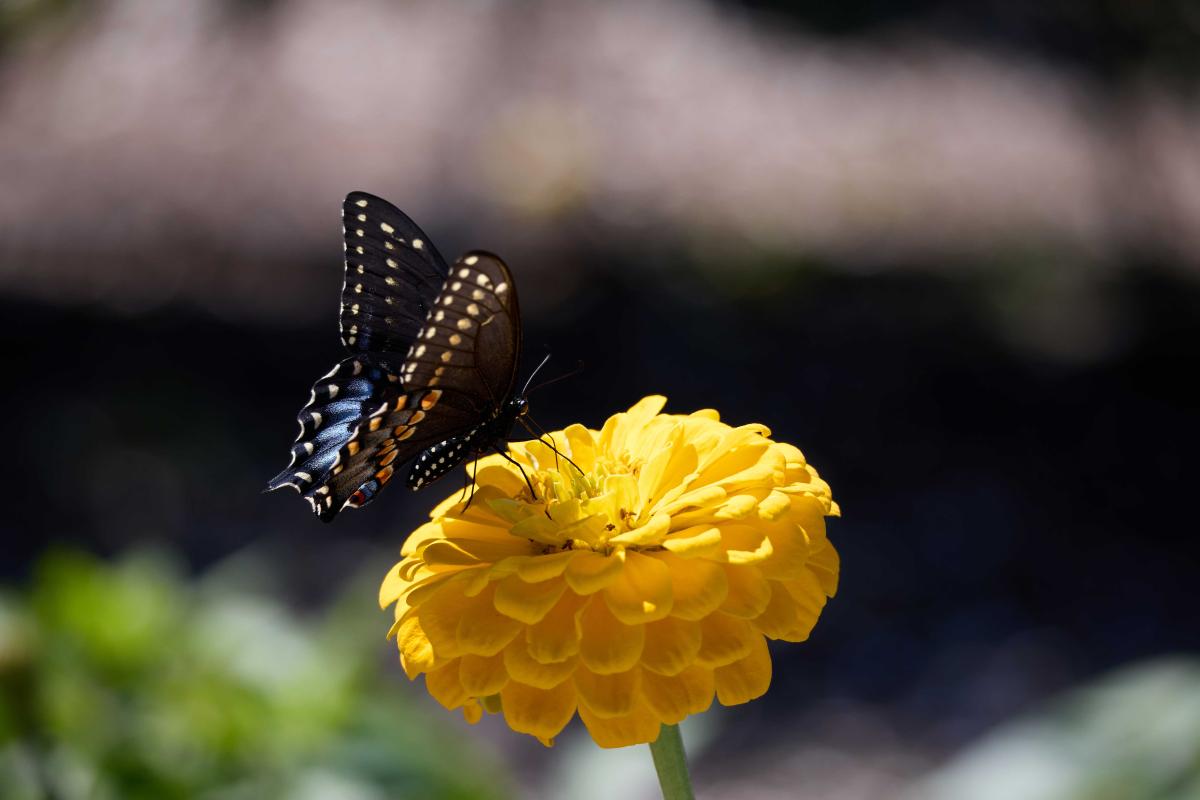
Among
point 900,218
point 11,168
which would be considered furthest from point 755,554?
point 11,168

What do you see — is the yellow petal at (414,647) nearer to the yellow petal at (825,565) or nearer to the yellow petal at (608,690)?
the yellow petal at (608,690)

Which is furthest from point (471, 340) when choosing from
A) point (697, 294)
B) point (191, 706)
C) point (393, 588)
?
point (697, 294)

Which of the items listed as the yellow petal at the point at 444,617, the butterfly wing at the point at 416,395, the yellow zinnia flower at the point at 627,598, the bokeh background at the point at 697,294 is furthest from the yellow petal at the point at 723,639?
the bokeh background at the point at 697,294

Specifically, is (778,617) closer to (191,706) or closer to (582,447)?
(582,447)

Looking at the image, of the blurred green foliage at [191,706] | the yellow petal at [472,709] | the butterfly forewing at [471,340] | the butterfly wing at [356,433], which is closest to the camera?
the yellow petal at [472,709]

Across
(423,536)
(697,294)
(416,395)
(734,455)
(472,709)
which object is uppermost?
(697,294)

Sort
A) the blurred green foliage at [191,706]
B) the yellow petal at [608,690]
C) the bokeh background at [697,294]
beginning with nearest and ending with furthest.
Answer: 1. the yellow petal at [608,690]
2. the blurred green foliage at [191,706]
3. the bokeh background at [697,294]

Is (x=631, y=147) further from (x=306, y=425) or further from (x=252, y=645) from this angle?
(x=306, y=425)
